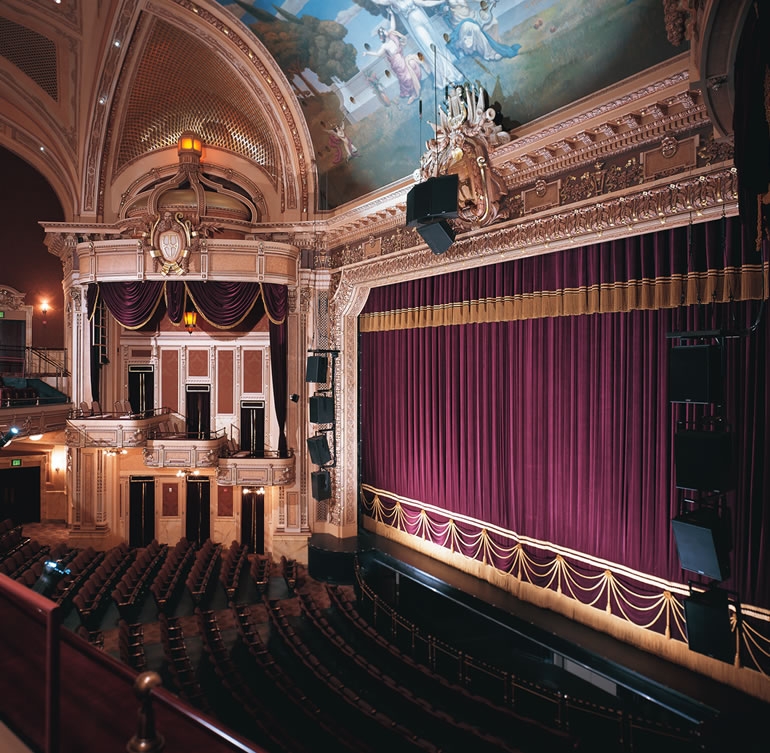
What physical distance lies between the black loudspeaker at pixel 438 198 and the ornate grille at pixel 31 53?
8757mm

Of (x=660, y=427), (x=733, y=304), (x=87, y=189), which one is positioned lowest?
(x=660, y=427)

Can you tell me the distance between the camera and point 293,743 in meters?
5.13

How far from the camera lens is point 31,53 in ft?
36.0

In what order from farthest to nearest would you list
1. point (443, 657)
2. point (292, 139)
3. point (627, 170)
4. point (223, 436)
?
1. point (223, 436)
2. point (292, 139)
3. point (443, 657)
4. point (627, 170)

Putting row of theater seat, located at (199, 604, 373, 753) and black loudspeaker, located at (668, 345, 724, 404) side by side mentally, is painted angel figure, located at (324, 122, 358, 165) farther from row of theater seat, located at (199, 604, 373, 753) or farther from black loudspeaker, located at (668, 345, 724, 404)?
row of theater seat, located at (199, 604, 373, 753)

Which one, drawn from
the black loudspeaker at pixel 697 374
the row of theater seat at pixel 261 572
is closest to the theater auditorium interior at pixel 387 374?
the black loudspeaker at pixel 697 374

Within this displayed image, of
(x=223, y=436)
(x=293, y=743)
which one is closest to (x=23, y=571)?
(x=223, y=436)

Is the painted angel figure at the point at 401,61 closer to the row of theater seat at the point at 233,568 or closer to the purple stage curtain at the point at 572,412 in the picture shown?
the purple stage curtain at the point at 572,412

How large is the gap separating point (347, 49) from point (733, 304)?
6.49 meters

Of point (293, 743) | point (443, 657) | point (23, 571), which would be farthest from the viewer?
point (23, 571)

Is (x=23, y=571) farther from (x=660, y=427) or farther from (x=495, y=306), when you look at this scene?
(x=660, y=427)

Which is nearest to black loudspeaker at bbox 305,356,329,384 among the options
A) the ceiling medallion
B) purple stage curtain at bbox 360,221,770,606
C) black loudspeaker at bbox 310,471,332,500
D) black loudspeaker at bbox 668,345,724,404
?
purple stage curtain at bbox 360,221,770,606

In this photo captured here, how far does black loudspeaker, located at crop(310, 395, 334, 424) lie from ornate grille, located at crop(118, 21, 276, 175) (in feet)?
16.1

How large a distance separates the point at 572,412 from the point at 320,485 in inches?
204
